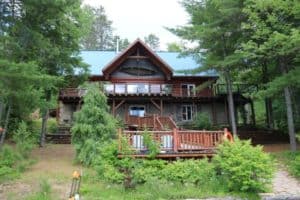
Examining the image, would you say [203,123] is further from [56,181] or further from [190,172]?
[56,181]

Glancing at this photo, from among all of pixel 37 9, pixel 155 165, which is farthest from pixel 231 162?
pixel 37 9

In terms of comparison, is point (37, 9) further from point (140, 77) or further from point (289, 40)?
point (140, 77)

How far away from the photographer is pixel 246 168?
12430 mm

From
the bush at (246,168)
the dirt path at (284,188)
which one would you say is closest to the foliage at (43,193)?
the bush at (246,168)

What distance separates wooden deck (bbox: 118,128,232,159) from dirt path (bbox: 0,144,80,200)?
268cm

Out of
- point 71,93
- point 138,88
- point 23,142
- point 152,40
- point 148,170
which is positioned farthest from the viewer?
point 152,40

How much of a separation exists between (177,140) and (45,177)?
5.07 m

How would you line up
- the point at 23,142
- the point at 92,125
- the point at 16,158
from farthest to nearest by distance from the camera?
the point at 92,125 < the point at 23,142 < the point at 16,158

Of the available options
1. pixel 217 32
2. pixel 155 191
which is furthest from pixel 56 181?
pixel 217 32

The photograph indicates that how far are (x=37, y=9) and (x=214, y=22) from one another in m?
10.2

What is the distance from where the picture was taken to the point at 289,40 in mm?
16984

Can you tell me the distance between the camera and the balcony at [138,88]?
29.7m

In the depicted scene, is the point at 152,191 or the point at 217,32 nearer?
the point at 152,191

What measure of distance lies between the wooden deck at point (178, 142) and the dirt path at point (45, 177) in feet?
8.79
